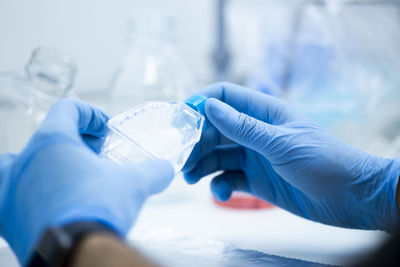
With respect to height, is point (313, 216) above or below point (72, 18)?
below

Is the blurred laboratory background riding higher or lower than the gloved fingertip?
higher

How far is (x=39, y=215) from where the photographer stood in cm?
55

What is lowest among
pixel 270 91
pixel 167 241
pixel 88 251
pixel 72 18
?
pixel 167 241

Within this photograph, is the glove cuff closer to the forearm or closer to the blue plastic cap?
the blue plastic cap

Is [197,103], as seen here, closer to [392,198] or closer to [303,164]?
[303,164]

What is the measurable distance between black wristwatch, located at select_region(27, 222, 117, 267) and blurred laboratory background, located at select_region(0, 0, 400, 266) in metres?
0.58

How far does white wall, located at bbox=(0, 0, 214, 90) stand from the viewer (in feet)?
4.37

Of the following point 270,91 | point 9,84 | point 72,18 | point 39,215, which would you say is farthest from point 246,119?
point 72,18

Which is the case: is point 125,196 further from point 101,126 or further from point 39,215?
point 101,126

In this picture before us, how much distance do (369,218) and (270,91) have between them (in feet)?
2.13

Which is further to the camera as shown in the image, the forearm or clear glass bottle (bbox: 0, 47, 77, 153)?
clear glass bottle (bbox: 0, 47, 77, 153)

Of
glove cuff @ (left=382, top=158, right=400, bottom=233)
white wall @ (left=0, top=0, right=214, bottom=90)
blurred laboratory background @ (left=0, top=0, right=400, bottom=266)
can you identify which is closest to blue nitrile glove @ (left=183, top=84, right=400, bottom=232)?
glove cuff @ (left=382, top=158, right=400, bottom=233)

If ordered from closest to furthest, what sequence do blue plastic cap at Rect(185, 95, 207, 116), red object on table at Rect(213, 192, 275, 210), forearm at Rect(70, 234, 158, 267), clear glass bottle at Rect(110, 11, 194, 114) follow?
forearm at Rect(70, 234, 158, 267) < blue plastic cap at Rect(185, 95, 207, 116) < red object on table at Rect(213, 192, 275, 210) < clear glass bottle at Rect(110, 11, 194, 114)

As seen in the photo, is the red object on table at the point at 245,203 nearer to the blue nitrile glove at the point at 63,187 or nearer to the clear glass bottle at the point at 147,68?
the clear glass bottle at the point at 147,68
